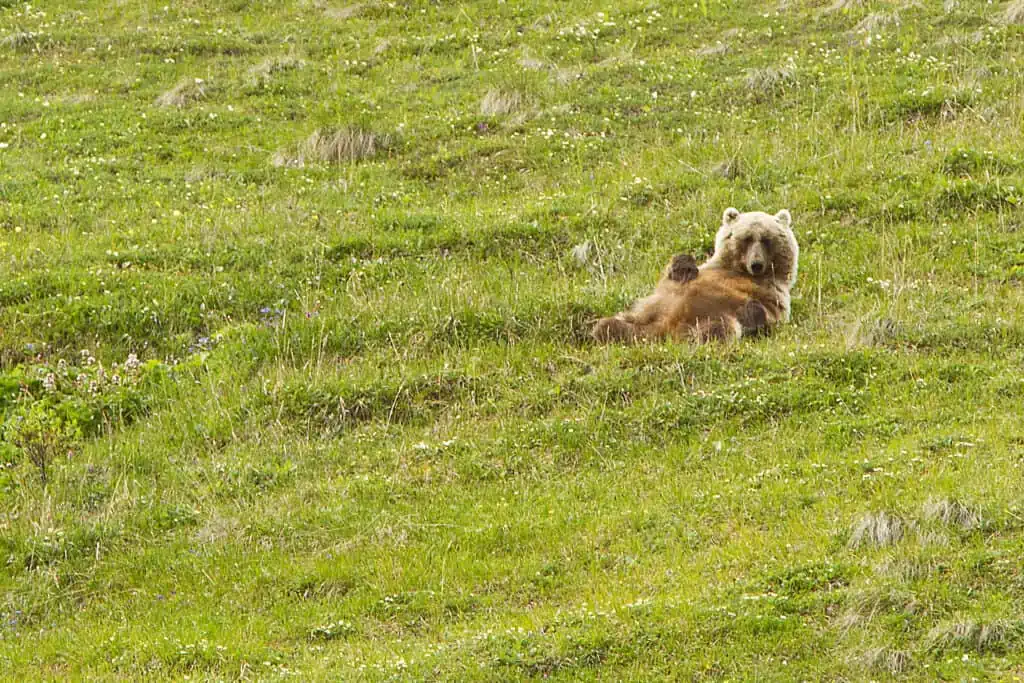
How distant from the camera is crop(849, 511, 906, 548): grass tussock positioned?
769 centimetres

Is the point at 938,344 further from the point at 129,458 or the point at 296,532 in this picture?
Result: the point at 129,458

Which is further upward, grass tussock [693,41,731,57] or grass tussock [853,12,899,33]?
grass tussock [853,12,899,33]

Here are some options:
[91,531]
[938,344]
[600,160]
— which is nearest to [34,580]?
[91,531]

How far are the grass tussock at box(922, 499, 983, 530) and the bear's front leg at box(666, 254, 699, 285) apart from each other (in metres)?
4.55

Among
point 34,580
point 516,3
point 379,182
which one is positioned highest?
point 516,3

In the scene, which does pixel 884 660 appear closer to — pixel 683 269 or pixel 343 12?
pixel 683 269

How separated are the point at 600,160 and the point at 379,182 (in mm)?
2723

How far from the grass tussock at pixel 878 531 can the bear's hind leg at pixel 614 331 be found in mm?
4078

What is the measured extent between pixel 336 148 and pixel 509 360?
21.9ft

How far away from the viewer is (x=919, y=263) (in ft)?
43.7

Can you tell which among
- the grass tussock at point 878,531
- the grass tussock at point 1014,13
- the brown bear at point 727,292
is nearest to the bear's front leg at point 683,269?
the brown bear at point 727,292

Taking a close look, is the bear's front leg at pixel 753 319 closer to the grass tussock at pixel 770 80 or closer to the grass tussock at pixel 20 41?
the grass tussock at pixel 770 80

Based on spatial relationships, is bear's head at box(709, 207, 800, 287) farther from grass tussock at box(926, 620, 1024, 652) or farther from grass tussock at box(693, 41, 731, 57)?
grass tussock at box(693, 41, 731, 57)

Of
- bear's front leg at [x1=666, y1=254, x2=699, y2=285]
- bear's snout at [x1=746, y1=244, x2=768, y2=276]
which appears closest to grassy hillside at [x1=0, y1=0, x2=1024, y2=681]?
bear's snout at [x1=746, y1=244, x2=768, y2=276]
